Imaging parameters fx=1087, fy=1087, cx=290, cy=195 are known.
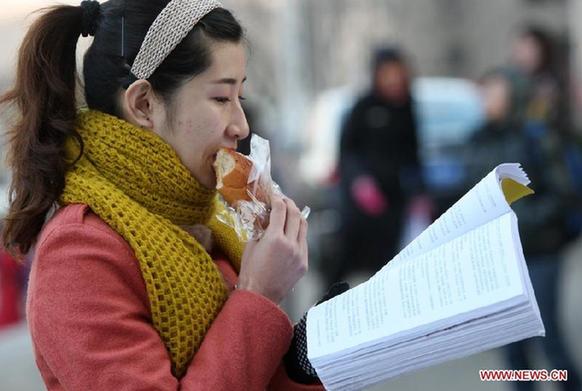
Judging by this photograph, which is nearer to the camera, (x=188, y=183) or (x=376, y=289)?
(x=376, y=289)

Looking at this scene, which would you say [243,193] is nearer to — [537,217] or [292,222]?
[292,222]

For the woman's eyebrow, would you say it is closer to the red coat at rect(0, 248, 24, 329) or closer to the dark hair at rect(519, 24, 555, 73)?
the dark hair at rect(519, 24, 555, 73)

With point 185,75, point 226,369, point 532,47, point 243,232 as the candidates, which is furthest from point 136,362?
point 532,47

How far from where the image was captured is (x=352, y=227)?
6945mm

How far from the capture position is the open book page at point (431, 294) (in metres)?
1.49

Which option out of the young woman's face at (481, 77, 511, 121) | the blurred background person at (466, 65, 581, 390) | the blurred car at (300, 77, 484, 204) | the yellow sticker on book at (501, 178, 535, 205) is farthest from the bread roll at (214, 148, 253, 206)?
the blurred car at (300, 77, 484, 204)

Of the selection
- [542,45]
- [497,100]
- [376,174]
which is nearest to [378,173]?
[376,174]

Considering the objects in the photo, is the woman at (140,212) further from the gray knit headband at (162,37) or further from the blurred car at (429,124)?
the blurred car at (429,124)

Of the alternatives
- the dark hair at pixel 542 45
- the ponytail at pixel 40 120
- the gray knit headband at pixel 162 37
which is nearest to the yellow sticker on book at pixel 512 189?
the gray knit headband at pixel 162 37

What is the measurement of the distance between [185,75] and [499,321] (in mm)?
656

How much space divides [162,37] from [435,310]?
2.09ft

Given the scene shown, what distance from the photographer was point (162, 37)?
1.78 meters

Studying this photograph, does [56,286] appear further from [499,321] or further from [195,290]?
[499,321]

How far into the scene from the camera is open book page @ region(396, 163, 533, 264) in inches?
66.9
